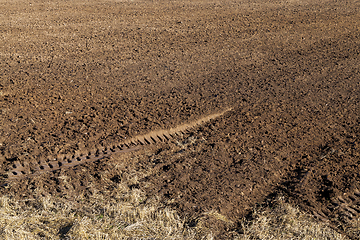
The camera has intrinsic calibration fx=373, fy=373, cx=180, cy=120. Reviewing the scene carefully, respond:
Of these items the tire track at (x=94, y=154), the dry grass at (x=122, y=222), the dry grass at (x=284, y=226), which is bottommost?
the dry grass at (x=284, y=226)

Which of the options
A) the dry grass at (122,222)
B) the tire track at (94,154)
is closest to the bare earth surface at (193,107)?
the tire track at (94,154)

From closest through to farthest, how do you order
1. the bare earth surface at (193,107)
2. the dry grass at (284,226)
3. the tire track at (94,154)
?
1. the dry grass at (284,226)
2. the bare earth surface at (193,107)
3. the tire track at (94,154)

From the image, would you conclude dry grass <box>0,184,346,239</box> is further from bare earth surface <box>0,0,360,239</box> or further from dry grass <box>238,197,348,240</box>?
bare earth surface <box>0,0,360,239</box>

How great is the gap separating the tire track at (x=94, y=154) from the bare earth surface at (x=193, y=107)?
0.06 metres

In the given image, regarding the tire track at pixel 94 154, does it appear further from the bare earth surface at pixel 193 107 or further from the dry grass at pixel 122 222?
the dry grass at pixel 122 222

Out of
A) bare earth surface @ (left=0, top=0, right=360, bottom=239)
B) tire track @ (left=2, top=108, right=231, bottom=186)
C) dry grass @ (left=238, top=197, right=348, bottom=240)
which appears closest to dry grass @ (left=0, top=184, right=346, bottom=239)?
dry grass @ (left=238, top=197, right=348, bottom=240)

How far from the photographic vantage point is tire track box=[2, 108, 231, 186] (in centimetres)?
462

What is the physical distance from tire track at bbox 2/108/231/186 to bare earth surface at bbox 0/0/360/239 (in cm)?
6

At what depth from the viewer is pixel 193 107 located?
6.29 m

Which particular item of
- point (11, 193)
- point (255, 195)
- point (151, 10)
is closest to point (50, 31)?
point (151, 10)

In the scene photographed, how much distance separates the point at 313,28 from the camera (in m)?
11.0

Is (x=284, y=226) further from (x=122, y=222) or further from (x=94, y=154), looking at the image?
(x=94, y=154)

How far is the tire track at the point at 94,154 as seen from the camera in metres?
4.62

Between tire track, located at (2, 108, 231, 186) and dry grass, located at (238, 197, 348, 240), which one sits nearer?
dry grass, located at (238, 197, 348, 240)
